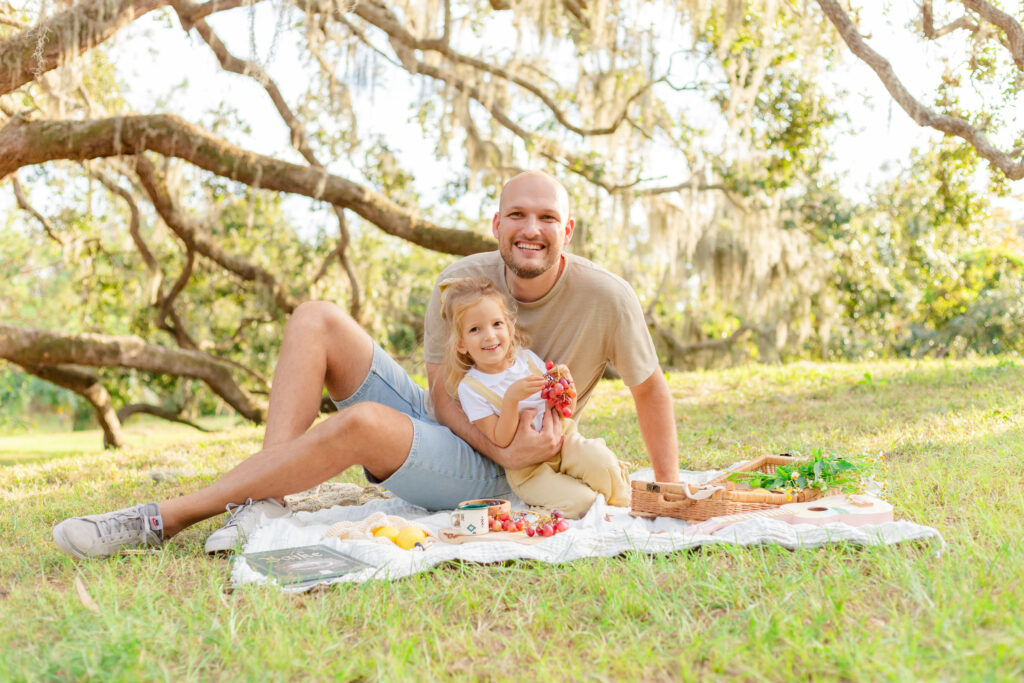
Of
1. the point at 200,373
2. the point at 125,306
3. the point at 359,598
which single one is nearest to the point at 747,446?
the point at 359,598

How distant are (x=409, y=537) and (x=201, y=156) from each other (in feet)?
15.1

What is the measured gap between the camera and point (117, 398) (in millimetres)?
11367

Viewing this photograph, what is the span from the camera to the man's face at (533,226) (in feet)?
8.77

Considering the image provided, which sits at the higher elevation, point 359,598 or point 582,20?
point 582,20

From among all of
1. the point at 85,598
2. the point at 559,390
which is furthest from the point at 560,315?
the point at 85,598

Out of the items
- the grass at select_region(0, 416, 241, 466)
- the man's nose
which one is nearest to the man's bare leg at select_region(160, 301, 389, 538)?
the man's nose

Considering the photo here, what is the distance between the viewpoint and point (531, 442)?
2.59m

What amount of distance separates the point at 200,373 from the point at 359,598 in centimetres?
644

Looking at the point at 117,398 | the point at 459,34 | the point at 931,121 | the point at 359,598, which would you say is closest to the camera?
the point at 359,598

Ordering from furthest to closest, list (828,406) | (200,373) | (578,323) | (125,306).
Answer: (125,306)
(200,373)
(828,406)
(578,323)

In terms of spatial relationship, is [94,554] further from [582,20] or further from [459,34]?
[582,20]

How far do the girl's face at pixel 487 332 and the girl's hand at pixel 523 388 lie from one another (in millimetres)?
153

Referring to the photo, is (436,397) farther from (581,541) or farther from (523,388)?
(581,541)

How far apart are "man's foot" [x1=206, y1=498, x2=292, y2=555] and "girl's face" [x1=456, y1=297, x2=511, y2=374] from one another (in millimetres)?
788
